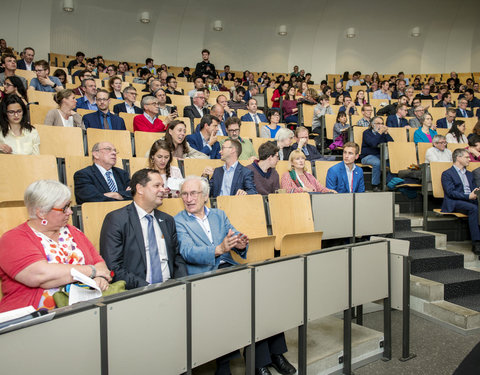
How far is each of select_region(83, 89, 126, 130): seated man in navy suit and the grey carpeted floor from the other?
293 centimetres

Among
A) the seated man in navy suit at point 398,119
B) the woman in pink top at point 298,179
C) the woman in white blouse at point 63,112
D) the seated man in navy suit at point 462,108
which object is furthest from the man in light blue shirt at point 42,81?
the seated man in navy suit at point 462,108

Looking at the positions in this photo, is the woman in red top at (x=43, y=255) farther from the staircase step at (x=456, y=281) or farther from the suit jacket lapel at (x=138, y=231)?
the staircase step at (x=456, y=281)

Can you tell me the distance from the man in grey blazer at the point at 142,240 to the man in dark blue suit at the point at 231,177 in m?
1.08

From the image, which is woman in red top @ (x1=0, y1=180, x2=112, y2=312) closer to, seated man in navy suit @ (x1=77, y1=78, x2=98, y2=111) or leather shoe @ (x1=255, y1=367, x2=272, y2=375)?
leather shoe @ (x1=255, y1=367, x2=272, y2=375)

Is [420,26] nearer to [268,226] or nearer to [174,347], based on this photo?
[268,226]

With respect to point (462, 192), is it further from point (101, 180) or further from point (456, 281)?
point (101, 180)

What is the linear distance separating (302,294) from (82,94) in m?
4.09

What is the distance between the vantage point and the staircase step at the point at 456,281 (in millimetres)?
3226

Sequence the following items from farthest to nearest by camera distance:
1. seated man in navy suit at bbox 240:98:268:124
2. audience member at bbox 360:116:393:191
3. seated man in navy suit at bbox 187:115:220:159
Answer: seated man in navy suit at bbox 240:98:268:124
audience member at bbox 360:116:393:191
seated man in navy suit at bbox 187:115:220:159

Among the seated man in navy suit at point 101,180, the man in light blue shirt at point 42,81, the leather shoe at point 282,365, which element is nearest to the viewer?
the leather shoe at point 282,365

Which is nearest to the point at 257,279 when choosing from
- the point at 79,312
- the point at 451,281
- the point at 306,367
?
the point at 306,367

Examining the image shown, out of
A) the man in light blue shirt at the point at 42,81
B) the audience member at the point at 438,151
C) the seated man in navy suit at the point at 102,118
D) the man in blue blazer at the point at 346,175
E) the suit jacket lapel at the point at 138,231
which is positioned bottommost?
the suit jacket lapel at the point at 138,231

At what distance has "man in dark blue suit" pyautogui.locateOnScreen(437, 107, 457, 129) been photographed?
21.1ft

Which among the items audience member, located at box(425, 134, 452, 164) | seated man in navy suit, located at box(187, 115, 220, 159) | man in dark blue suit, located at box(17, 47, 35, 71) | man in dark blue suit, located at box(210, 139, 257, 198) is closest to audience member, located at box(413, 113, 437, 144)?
audience member, located at box(425, 134, 452, 164)
